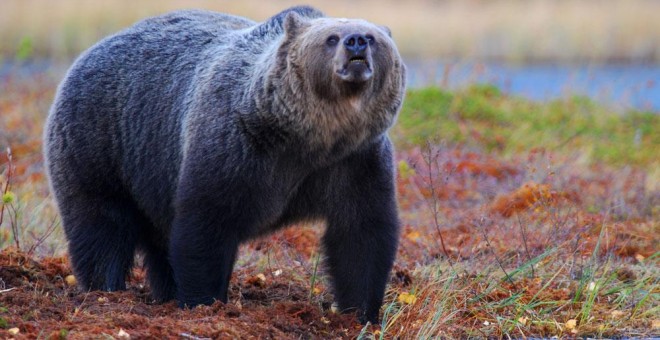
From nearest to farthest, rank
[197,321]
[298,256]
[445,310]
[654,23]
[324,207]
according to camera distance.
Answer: [197,321] → [445,310] → [324,207] → [298,256] → [654,23]

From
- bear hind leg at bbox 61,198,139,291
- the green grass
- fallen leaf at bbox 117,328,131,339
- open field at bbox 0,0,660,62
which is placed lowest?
open field at bbox 0,0,660,62

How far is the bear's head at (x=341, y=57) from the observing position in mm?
5512

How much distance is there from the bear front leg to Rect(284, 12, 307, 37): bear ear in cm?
81

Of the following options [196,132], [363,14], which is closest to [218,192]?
[196,132]

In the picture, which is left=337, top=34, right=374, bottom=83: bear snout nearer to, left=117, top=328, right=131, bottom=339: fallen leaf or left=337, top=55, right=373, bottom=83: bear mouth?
left=337, top=55, right=373, bottom=83: bear mouth

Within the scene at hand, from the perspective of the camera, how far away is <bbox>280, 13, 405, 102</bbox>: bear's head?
5512 millimetres

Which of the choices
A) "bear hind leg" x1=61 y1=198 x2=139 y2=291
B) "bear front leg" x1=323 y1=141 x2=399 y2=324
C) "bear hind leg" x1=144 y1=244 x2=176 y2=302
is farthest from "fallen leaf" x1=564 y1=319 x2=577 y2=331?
"bear hind leg" x1=61 y1=198 x2=139 y2=291

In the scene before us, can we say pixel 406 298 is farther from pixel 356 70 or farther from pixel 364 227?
pixel 356 70

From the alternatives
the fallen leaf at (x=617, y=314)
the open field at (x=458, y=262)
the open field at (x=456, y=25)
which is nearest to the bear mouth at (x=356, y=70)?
the open field at (x=458, y=262)

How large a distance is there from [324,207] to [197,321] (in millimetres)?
1202

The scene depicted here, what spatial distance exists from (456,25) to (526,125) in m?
10.2

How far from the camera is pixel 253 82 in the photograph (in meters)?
6.00

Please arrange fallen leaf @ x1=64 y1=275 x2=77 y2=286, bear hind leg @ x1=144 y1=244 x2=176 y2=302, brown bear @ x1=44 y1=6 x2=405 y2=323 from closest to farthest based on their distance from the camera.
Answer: brown bear @ x1=44 y1=6 x2=405 y2=323 < fallen leaf @ x1=64 y1=275 x2=77 y2=286 < bear hind leg @ x1=144 y1=244 x2=176 y2=302

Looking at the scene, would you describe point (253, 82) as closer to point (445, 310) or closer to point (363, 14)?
point (445, 310)
